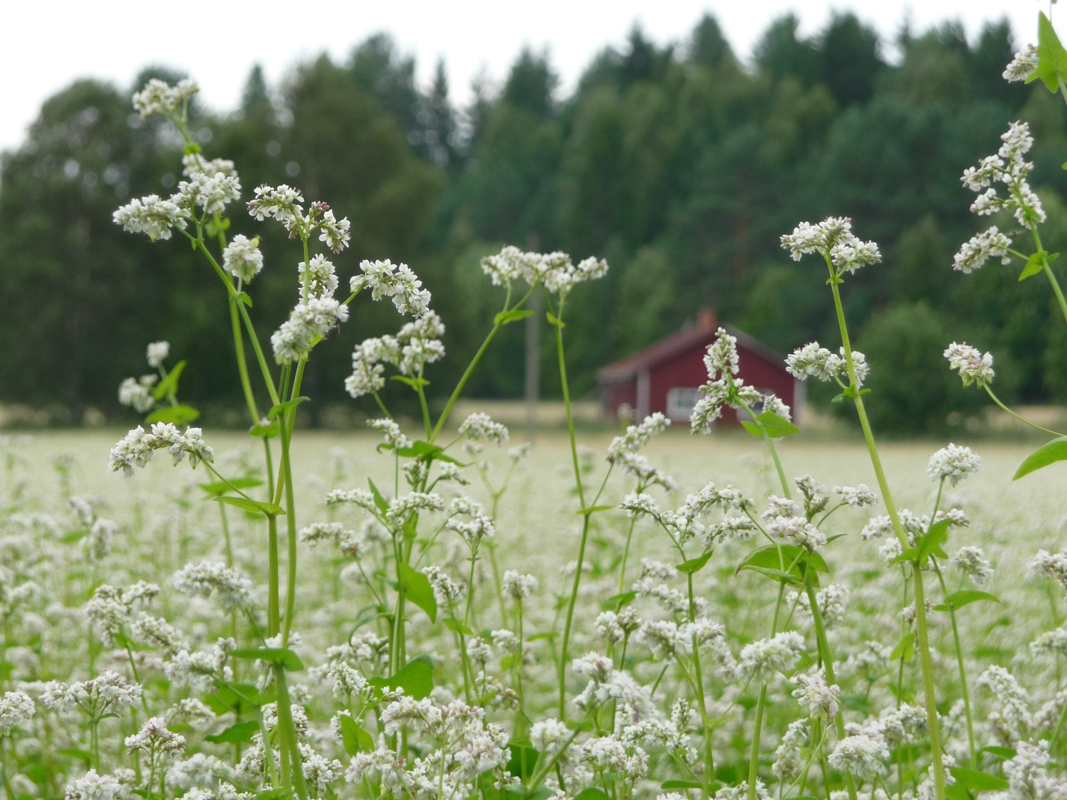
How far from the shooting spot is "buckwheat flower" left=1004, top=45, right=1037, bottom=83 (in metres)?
1.77

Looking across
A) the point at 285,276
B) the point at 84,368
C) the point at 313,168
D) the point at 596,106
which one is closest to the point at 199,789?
the point at 285,276

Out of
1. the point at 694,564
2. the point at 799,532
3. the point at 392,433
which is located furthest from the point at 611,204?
the point at 799,532

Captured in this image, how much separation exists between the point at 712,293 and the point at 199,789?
4338cm

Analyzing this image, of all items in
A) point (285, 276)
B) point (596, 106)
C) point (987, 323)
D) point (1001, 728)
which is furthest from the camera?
point (596, 106)

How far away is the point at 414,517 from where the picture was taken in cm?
214

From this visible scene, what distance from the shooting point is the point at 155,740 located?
184 cm

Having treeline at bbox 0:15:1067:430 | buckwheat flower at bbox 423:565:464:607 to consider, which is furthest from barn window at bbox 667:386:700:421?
buckwheat flower at bbox 423:565:464:607

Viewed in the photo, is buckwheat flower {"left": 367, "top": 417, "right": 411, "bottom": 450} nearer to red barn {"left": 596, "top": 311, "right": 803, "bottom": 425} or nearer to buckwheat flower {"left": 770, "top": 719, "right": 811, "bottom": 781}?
buckwheat flower {"left": 770, "top": 719, "right": 811, "bottom": 781}

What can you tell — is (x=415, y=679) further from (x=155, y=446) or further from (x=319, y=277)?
(x=319, y=277)

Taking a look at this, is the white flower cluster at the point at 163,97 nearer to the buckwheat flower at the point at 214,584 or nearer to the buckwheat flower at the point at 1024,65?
the buckwheat flower at the point at 214,584

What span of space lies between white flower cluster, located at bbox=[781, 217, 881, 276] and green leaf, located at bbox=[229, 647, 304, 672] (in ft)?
3.46

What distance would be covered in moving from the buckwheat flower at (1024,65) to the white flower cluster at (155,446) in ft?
5.11

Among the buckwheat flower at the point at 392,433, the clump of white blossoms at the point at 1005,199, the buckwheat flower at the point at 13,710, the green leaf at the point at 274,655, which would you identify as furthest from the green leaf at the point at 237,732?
the clump of white blossoms at the point at 1005,199

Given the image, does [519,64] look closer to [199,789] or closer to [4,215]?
[4,215]
